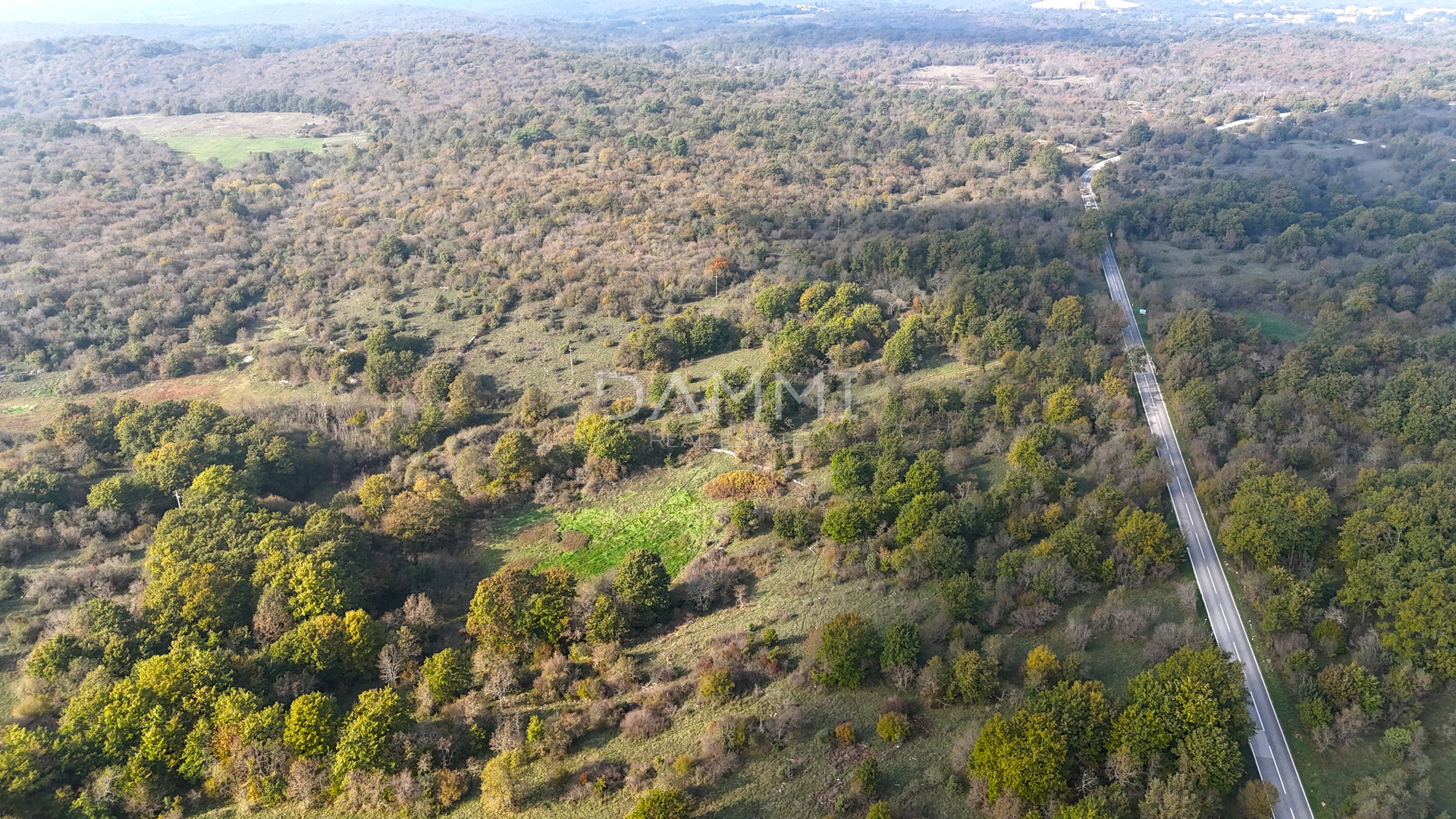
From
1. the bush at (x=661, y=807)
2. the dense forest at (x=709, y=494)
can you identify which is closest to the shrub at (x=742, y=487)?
the dense forest at (x=709, y=494)

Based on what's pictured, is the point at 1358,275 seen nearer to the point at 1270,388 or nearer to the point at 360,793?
the point at 1270,388

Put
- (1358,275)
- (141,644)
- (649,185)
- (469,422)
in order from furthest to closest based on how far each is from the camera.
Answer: (649,185) < (1358,275) < (469,422) < (141,644)

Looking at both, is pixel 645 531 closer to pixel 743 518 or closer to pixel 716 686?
pixel 743 518

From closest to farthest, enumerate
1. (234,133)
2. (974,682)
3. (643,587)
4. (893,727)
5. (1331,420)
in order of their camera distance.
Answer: (893,727) → (974,682) → (643,587) → (1331,420) → (234,133)

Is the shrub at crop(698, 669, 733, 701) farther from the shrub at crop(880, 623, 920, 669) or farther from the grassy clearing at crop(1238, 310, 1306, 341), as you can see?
the grassy clearing at crop(1238, 310, 1306, 341)

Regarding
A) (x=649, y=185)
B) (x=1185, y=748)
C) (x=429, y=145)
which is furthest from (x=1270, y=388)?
(x=429, y=145)

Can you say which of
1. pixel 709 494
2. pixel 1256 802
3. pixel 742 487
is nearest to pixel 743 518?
pixel 742 487
